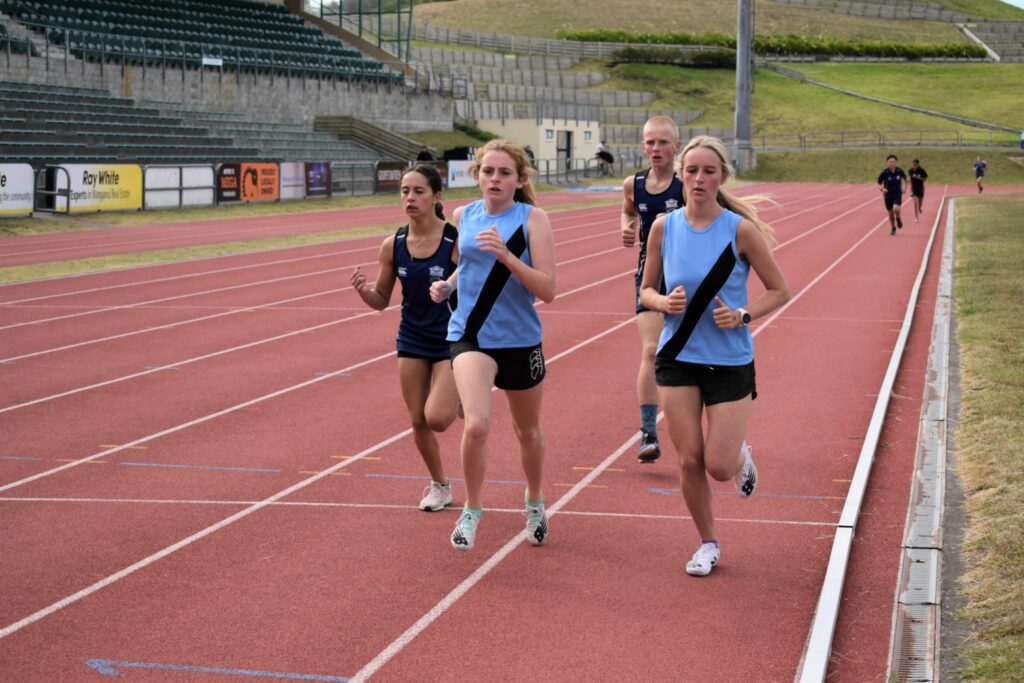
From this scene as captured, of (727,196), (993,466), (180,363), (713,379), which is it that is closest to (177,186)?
(180,363)

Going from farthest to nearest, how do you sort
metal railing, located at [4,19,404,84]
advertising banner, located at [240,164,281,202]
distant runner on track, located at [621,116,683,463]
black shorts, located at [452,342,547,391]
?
metal railing, located at [4,19,404,84] < advertising banner, located at [240,164,281,202] < distant runner on track, located at [621,116,683,463] < black shorts, located at [452,342,547,391]

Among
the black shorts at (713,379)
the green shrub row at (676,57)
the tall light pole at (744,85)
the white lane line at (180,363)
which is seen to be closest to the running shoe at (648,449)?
the black shorts at (713,379)

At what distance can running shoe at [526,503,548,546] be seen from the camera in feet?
23.2

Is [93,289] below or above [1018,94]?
below

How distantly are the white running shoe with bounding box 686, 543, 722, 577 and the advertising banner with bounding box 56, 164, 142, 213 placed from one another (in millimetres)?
28426

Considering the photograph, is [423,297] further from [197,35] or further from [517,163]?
[197,35]

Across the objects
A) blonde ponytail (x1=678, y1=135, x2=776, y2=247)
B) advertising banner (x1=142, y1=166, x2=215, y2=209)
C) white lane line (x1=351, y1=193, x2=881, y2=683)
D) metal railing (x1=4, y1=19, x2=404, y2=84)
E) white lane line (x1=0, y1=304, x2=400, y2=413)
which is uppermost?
metal railing (x1=4, y1=19, x2=404, y2=84)

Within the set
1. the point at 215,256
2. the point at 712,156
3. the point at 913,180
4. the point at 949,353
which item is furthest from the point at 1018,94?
the point at 712,156

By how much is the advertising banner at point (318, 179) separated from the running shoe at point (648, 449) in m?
35.1

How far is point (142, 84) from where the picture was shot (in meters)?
45.2

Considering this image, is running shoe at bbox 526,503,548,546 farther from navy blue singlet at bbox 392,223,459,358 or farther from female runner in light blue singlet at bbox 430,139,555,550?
navy blue singlet at bbox 392,223,459,358

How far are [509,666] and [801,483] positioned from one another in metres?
3.60

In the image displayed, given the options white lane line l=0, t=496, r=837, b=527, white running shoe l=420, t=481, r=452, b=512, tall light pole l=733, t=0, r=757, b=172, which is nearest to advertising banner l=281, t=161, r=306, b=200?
tall light pole l=733, t=0, r=757, b=172

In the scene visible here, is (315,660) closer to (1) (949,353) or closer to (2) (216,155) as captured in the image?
(1) (949,353)
